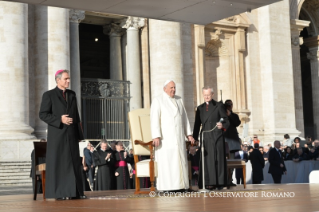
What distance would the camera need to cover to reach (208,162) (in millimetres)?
9938

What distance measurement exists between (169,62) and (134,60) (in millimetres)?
1862

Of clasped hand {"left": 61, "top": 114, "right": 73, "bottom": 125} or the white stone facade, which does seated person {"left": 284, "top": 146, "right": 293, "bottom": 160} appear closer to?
the white stone facade

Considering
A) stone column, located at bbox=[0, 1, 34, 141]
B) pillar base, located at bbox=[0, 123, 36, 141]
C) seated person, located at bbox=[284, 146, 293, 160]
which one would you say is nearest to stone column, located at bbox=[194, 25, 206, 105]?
seated person, located at bbox=[284, 146, 293, 160]

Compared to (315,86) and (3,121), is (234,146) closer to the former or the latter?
(3,121)

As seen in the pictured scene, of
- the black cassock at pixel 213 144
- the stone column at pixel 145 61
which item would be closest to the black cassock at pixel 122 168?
the black cassock at pixel 213 144

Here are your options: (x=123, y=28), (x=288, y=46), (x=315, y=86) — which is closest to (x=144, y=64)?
(x=123, y=28)

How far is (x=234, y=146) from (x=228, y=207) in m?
5.61

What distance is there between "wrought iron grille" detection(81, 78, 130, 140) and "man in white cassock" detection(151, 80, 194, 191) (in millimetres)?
11380

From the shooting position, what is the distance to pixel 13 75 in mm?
17078

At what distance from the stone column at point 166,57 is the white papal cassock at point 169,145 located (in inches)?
440

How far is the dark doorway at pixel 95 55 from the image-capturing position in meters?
31.0

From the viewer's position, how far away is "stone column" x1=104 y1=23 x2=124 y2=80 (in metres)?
23.1

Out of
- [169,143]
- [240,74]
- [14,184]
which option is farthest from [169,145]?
A: [240,74]

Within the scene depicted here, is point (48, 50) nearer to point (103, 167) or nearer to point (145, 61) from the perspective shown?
point (145, 61)
